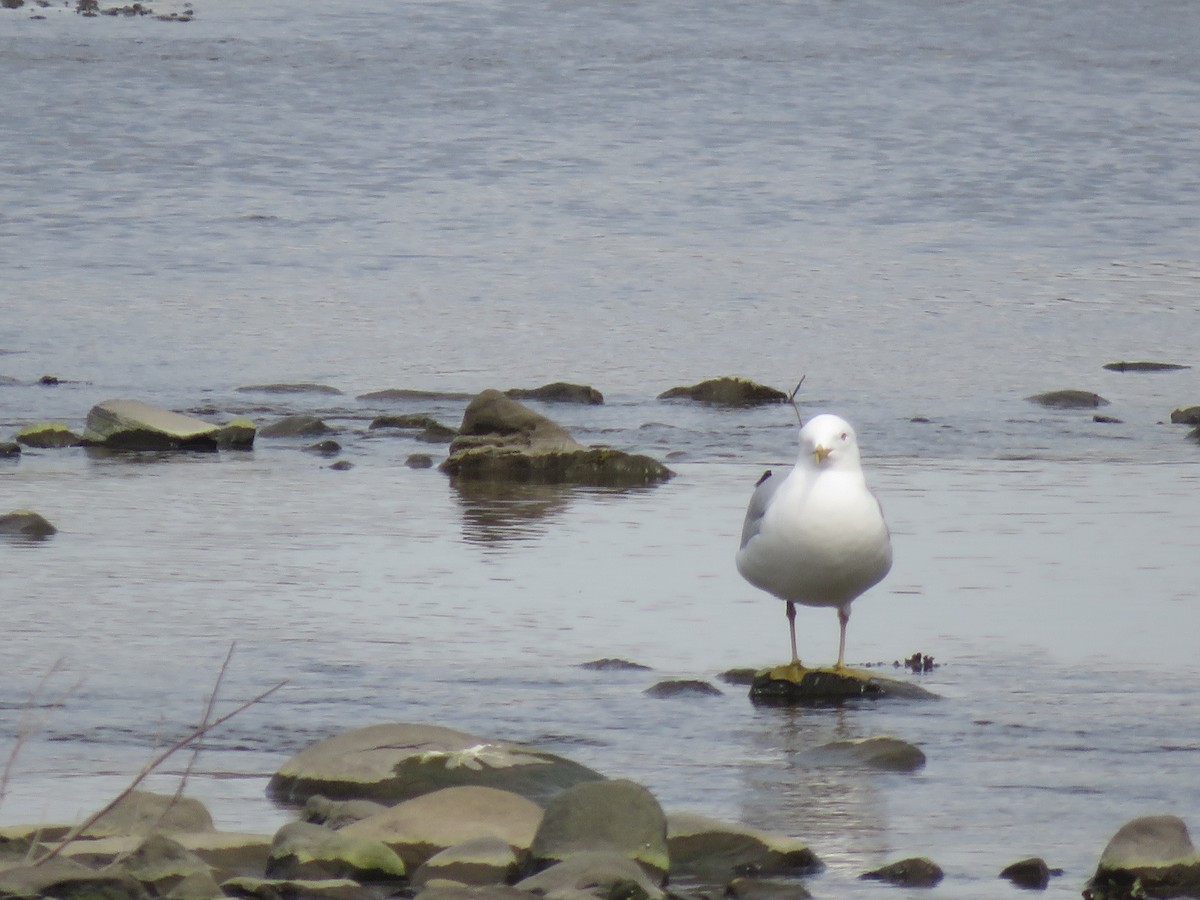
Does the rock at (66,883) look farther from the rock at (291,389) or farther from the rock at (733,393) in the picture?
the rock at (291,389)

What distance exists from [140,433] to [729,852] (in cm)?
704

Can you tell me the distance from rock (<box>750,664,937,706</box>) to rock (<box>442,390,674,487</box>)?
3.78 meters

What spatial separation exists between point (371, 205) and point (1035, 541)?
1627cm

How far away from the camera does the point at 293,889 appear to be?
15.9 feet

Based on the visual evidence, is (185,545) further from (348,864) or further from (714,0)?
(714,0)

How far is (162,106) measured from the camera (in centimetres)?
3159

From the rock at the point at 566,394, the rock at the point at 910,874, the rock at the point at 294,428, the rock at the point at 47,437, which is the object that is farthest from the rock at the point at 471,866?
the rock at the point at 566,394

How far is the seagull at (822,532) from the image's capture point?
6.92 metres

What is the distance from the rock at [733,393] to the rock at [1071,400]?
1.56m

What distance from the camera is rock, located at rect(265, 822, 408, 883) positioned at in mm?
4973

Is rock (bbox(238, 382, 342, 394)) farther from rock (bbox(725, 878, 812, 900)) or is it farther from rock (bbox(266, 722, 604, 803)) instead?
rock (bbox(725, 878, 812, 900))

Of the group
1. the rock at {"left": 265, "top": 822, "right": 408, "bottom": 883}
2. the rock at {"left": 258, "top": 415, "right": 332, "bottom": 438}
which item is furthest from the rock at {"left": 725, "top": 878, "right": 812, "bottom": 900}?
the rock at {"left": 258, "top": 415, "right": 332, "bottom": 438}

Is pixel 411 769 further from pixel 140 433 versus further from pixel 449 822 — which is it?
pixel 140 433

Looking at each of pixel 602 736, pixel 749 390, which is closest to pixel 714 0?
pixel 749 390
